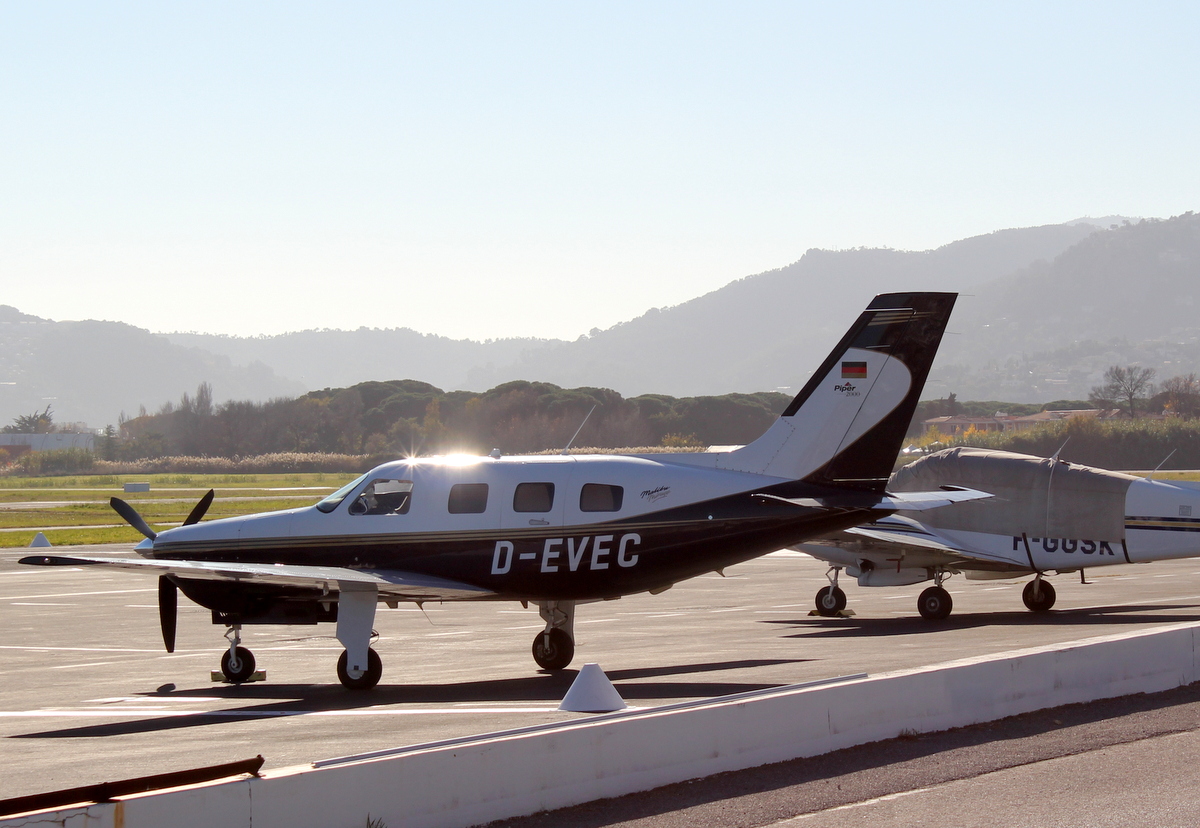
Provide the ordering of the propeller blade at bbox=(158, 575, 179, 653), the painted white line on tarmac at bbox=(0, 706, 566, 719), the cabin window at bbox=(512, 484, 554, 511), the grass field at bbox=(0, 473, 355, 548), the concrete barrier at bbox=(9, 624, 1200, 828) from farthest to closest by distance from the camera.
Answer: the grass field at bbox=(0, 473, 355, 548) < the propeller blade at bbox=(158, 575, 179, 653) < the cabin window at bbox=(512, 484, 554, 511) < the painted white line on tarmac at bbox=(0, 706, 566, 719) < the concrete barrier at bbox=(9, 624, 1200, 828)

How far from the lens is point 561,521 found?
44.8ft

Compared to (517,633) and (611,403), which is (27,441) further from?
(517,633)

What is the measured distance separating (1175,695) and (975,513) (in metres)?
9.60

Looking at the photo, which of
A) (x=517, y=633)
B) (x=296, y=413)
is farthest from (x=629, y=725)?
(x=296, y=413)

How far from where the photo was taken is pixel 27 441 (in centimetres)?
16138

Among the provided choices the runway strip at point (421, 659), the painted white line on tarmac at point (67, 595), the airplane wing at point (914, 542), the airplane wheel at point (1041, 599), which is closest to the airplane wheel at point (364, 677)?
the runway strip at point (421, 659)

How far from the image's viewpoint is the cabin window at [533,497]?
13781 mm

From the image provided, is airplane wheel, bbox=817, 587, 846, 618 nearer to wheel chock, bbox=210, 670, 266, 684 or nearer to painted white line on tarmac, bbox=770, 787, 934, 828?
wheel chock, bbox=210, 670, 266, 684

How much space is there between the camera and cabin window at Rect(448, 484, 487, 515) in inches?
550

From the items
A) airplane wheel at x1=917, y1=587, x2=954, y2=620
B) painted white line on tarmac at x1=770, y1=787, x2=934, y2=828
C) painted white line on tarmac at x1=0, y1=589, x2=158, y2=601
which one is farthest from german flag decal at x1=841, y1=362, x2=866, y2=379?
painted white line on tarmac at x1=0, y1=589, x2=158, y2=601

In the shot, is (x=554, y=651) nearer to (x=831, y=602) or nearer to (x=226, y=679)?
(x=226, y=679)

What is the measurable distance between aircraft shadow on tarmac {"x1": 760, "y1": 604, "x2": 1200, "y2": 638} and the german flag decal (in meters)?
4.79

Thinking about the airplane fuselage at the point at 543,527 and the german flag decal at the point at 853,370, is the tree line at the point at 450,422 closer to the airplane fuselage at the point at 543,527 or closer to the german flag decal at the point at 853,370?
the airplane fuselage at the point at 543,527

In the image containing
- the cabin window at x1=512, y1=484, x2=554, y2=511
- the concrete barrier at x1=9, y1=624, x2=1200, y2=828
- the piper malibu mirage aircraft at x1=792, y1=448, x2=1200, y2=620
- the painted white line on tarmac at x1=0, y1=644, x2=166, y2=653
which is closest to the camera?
the concrete barrier at x1=9, y1=624, x2=1200, y2=828
